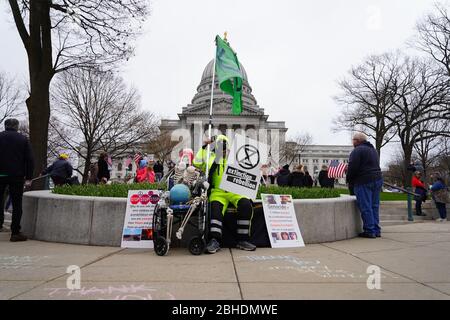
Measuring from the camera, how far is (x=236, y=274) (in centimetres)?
333

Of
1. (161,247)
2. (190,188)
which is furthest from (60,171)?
(161,247)

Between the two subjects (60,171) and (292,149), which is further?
(292,149)

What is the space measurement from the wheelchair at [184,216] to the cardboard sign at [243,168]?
478 millimetres

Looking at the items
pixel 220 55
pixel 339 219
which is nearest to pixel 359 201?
pixel 339 219

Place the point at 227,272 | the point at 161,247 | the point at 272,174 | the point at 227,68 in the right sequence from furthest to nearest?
the point at 272,174 → the point at 227,68 → the point at 161,247 → the point at 227,272

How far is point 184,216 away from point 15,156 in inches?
146

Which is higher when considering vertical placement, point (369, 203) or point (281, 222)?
point (369, 203)

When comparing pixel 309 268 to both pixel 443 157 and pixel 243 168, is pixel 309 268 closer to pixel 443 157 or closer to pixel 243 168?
pixel 243 168

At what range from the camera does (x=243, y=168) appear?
199 inches

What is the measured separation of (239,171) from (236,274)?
2.00 m

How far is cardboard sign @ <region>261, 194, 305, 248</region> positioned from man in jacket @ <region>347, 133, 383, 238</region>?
1.85m

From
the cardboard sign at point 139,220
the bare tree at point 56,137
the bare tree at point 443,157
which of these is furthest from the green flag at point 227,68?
the bare tree at point 443,157

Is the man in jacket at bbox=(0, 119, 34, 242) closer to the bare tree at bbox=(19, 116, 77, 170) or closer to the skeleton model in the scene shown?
the skeleton model
